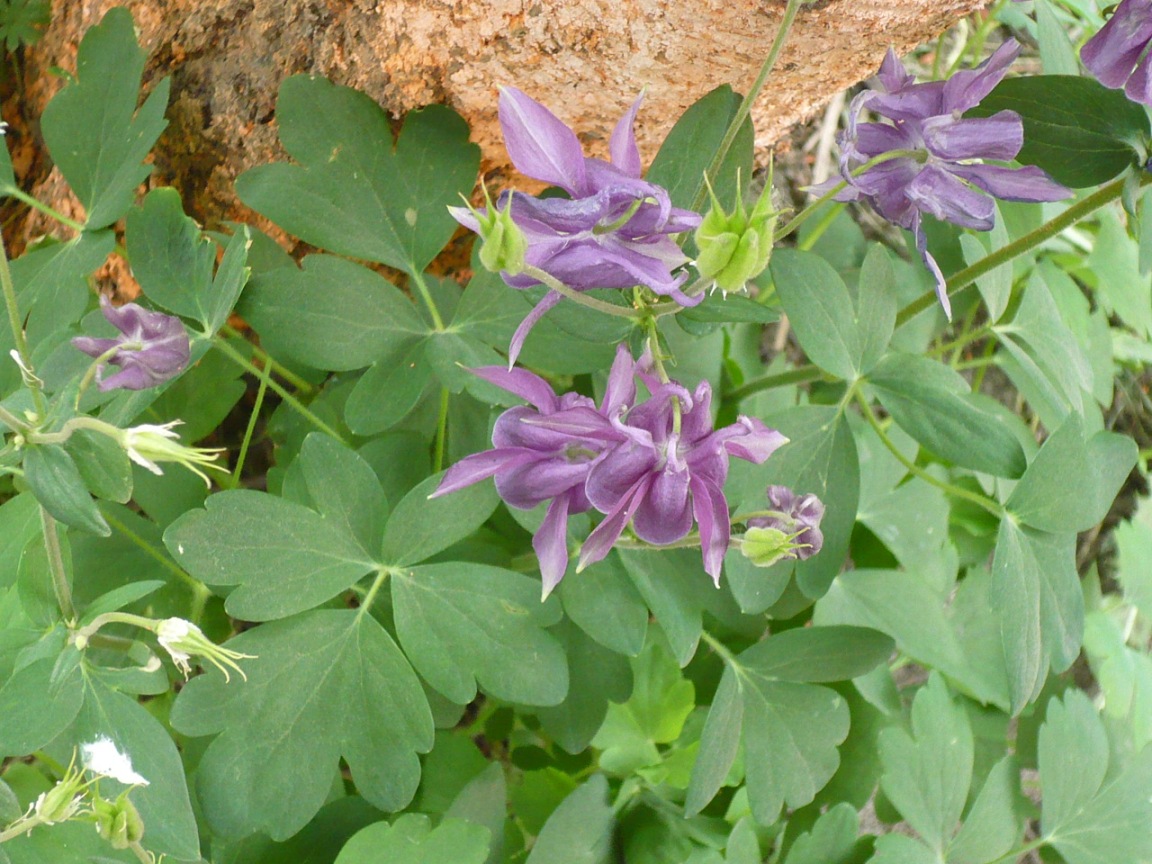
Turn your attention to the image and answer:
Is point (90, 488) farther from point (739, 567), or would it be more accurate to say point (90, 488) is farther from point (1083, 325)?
point (1083, 325)

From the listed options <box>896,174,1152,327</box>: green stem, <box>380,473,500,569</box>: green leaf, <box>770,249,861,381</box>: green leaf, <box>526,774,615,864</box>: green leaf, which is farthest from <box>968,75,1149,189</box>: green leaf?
<box>526,774,615,864</box>: green leaf

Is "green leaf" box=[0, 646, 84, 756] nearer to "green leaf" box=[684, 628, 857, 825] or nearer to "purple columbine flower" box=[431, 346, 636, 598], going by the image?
"purple columbine flower" box=[431, 346, 636, 598]

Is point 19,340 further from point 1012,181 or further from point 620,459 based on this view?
point 1012,181

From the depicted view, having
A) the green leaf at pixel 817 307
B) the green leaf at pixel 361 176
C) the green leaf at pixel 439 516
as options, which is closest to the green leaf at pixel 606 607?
the green leaf at pixel 439 516

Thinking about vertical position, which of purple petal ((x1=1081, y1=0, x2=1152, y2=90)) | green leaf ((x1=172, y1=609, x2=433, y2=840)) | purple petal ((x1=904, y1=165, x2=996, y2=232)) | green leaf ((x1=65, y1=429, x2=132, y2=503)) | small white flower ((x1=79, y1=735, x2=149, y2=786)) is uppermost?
purple petal ((x1=1081, y1=0, x2=1152, y2=90))

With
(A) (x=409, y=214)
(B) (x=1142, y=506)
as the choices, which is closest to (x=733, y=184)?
(A) (x=409, y=214)

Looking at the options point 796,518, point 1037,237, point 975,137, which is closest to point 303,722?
point 796,518
